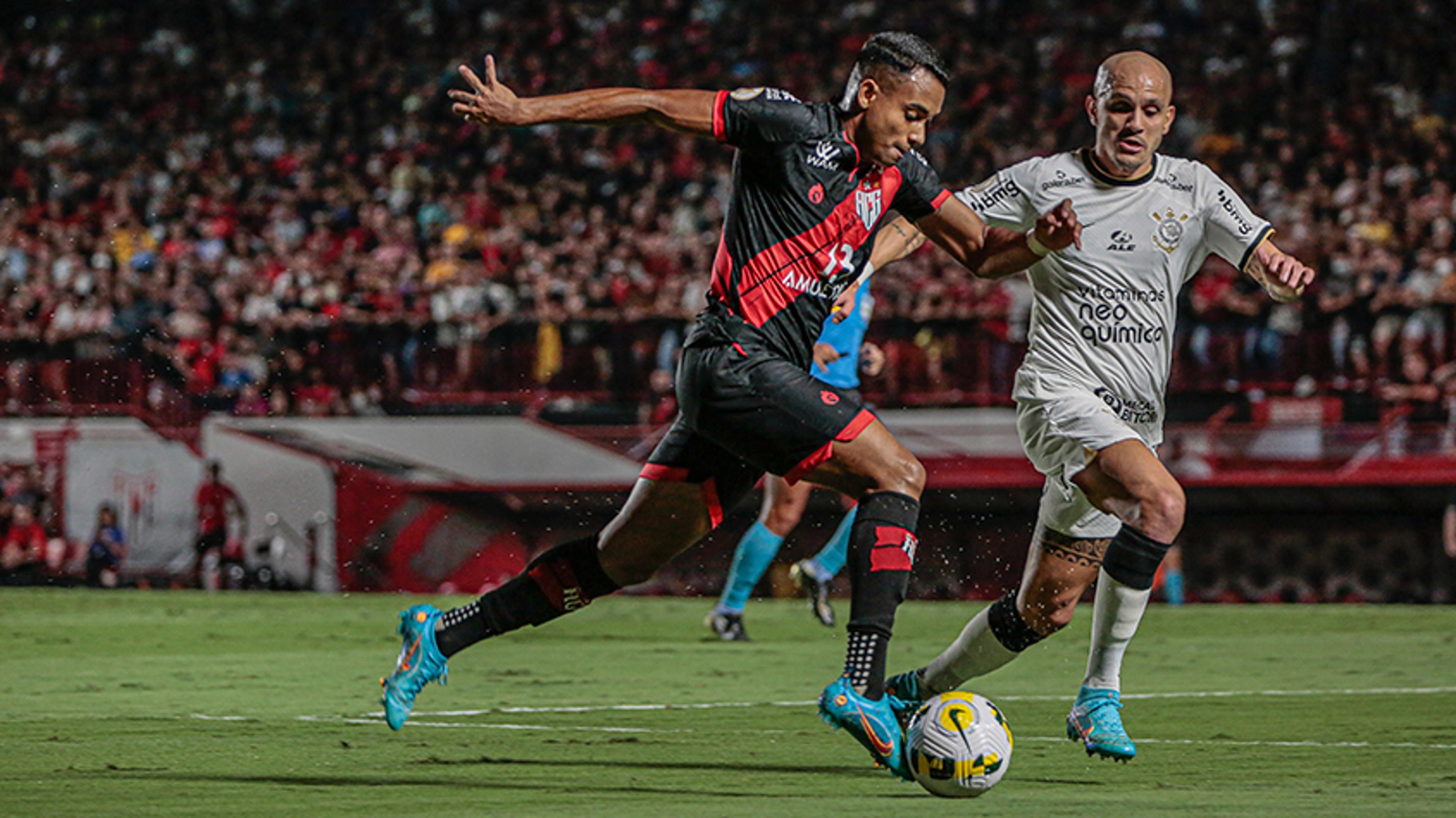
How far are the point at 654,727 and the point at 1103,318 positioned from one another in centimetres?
239

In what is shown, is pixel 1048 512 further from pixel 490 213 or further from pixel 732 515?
pixel 490 213

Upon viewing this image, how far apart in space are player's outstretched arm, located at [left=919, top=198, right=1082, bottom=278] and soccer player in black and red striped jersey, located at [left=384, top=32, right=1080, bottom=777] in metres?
0.01

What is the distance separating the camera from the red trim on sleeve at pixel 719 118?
18.8 feet

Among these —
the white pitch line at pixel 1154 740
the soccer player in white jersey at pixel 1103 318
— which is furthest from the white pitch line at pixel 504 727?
the soccer player in white jersey at pixel 1103 318

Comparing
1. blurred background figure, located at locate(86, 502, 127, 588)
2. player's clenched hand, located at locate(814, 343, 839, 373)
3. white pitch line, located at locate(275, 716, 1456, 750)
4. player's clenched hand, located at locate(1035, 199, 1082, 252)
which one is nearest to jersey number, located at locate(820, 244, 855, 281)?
player's clenched hand, located at locate(1035, 199, 1082, 252)

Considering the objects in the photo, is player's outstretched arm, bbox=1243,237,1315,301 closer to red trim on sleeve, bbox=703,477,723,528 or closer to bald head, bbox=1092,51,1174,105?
bald head, bbox=1092,51,1174,105

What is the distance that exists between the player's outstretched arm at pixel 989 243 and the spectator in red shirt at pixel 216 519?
513 inches

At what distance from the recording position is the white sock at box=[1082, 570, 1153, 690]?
628 cm

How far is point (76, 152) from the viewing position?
2633 cm

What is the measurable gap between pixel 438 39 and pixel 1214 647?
60.5 feet

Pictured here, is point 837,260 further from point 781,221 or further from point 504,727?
point 504,727

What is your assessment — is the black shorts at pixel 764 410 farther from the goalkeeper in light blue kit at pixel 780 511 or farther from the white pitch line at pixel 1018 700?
the goalkeeper in light blue kit at pixel 780 511

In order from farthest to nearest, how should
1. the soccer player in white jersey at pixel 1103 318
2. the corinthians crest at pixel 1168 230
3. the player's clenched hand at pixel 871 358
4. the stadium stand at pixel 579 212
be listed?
1. the stadium stand at pixel 579 212
2. the player's clenched hand at pixel 871 358
3. the corinthians crest at pixel 1168 230
4. the soccer player in white jersey at pixel 1103 318

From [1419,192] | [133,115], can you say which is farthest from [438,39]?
[1419,192]
